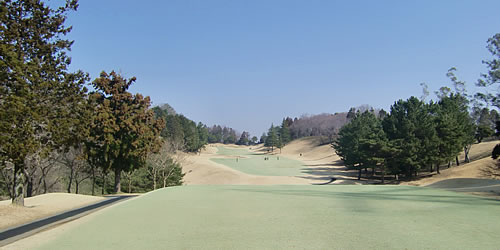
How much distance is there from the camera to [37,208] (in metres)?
14.0

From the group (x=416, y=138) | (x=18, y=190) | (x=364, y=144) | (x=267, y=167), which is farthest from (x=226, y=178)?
(x=18, y=190)

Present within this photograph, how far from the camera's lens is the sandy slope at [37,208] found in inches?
455

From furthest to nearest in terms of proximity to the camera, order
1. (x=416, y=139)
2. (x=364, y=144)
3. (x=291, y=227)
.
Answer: (x=364, y=144) → (x=416, y=139) → (x=291, y=227)

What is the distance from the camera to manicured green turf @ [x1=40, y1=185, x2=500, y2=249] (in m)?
6.98

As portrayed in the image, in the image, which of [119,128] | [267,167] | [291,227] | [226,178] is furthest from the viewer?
[267,167]

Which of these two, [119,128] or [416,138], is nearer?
[119,128]

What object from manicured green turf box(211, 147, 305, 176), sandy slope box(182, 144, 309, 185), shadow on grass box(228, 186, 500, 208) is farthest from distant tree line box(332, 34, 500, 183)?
shadow on grass box(228, 186, 500, 208)

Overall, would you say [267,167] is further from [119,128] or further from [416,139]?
[119,128]

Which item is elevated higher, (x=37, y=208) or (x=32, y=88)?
(x=32, y=88)

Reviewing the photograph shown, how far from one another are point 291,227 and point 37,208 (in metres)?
11.3

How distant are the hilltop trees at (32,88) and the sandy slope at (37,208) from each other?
1.04 meters

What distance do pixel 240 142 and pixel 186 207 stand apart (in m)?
176

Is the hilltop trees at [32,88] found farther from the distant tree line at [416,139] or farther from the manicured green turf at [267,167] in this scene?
the manicured green turf at [267,167]

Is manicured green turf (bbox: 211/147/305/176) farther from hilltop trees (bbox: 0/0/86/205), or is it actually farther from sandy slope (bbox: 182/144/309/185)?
hilltop trees (bbox: 0/0/86/205)
